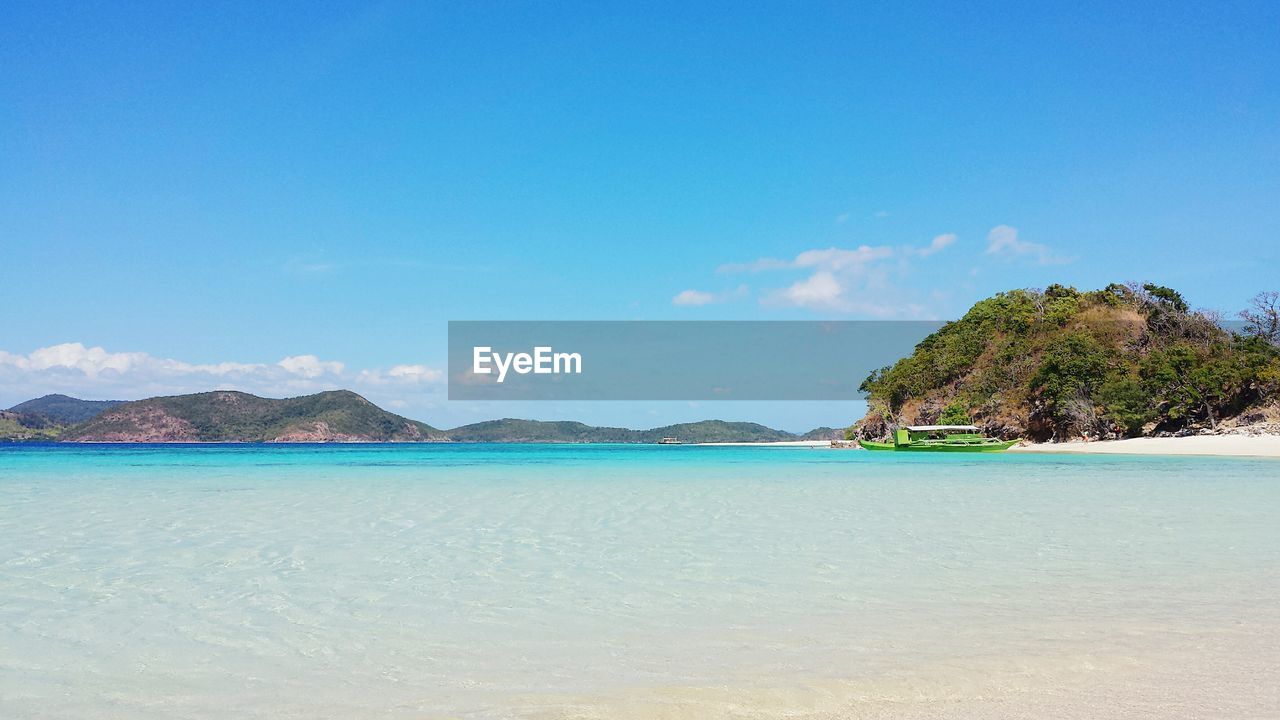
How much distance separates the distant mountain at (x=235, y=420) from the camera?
12850 cm

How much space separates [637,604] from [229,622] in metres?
2.87

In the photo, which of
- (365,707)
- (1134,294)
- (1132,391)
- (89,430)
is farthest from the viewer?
(89,430)

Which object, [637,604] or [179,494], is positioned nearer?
[637,604]

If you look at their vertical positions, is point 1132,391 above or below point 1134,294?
below

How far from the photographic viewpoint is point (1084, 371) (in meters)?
58.7

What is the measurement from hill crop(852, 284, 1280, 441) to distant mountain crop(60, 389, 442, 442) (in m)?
95.9

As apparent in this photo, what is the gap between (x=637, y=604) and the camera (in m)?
5.86

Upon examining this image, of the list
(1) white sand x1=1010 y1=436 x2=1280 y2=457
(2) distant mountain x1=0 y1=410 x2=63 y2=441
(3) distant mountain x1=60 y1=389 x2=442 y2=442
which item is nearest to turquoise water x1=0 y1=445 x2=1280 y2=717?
(1) white sand x1=1010 y1=436 x2=1280 y2=457

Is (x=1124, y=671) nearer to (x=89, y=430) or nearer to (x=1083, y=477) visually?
(x=1083, y=477)

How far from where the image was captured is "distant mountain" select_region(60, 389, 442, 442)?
12850 cm

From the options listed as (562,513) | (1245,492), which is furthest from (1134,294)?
(562,513)

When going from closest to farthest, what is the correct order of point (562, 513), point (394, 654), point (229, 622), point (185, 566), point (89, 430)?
point (394, 654), point (229, 622), point (185, 566), point (562, 513), point (89, 430)

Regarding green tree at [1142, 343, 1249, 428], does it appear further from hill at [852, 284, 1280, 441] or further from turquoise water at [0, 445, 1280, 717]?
turquoise water at [0, 445, 1280, 717]

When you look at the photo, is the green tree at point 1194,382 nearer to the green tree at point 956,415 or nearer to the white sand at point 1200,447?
the white sand at point 1200,447
